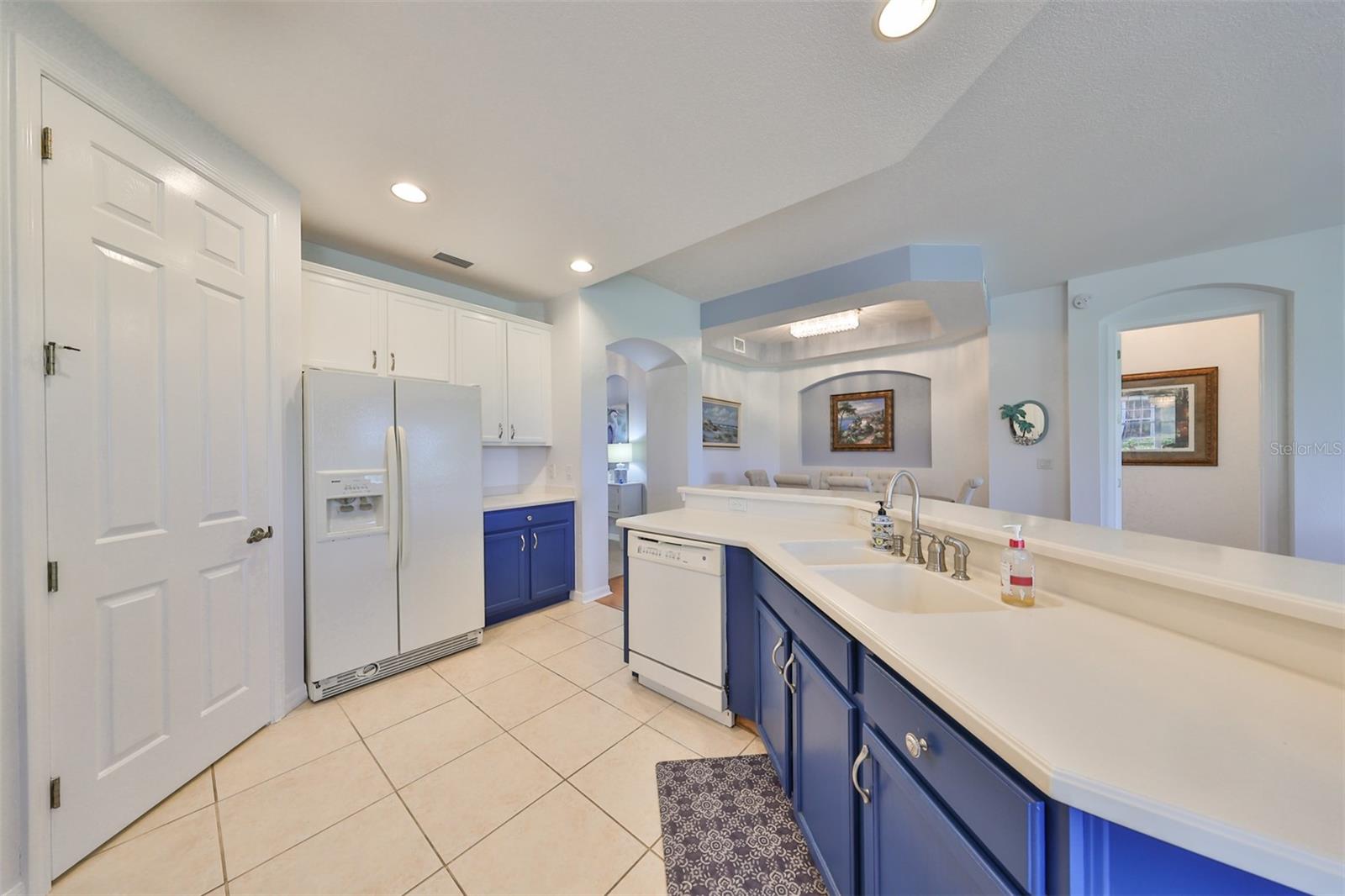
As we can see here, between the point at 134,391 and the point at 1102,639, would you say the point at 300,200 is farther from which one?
the point at 1102,639

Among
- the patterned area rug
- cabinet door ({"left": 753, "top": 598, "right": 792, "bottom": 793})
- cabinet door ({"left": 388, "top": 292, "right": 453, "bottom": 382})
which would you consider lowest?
the patterned area rug

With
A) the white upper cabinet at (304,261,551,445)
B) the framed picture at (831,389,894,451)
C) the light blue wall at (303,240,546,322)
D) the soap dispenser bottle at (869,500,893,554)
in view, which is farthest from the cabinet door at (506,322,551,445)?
the framed picture at (831,389,894,451)

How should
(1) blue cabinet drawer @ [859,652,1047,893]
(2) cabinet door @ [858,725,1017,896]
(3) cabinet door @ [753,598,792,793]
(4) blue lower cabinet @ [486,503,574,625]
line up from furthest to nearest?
(4) blue lower cabinet @ [486,503,574,625] < (3) cabinet door @ [753,598,792,793] < (2) cabinet door @ [858,725,1017,896] < (1) blue cabinet drawer @ [859,652,1047,893]

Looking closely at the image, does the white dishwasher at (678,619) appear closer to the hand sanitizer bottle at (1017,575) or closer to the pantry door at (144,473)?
the hand sanitizer bottle at (1017,575)

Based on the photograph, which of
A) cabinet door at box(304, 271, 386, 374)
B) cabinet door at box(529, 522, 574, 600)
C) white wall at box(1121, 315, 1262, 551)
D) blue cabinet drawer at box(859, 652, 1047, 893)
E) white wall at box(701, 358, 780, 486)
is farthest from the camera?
white wall at box(701, 358, 780, 486)

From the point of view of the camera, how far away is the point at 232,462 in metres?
1.77

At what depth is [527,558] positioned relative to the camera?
124 inches

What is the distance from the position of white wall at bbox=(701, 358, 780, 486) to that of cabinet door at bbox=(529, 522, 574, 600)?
2981 mm

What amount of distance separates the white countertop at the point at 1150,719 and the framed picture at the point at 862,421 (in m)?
5.35

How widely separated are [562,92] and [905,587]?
2.12 meters

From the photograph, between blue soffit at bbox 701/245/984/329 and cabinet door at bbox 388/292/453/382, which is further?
blue soffit at bbox 701/245/984/329

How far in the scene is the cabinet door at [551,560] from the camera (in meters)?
3.22

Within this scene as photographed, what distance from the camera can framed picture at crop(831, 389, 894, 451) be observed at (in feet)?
19.7

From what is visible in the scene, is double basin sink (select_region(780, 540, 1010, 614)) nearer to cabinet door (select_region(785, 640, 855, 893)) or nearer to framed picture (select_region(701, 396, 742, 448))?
cabinet door (select_region(785, 640, 855, 893))
